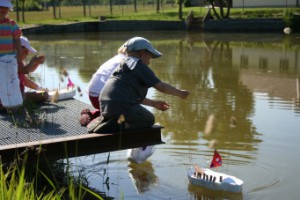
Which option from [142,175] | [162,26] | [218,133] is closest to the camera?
[142,175]

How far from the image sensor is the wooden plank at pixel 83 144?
14.8 feet

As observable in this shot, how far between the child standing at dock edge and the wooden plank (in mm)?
1283

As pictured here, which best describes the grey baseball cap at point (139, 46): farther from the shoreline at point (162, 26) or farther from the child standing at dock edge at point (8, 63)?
the shoreline at point (162, 26)

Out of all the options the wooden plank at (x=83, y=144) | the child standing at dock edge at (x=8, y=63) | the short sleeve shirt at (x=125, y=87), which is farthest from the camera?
the child standing at dock edge at (x=8, y=63)

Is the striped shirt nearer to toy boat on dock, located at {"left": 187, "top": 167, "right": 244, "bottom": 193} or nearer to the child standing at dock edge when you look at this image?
the child standing at dock edge

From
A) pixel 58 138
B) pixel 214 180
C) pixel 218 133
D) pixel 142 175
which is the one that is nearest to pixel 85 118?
pixel 58 138

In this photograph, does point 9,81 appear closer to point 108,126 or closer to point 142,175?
point 108,126

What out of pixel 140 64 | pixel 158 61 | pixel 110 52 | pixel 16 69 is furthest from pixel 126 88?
pixel 110 52

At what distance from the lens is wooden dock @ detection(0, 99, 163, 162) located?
4.57 metres

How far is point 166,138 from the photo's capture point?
7262 mm

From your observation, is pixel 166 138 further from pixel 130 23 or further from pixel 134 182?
pixel 130 23

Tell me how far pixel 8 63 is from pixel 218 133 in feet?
10.0

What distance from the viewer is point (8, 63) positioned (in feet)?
19.0

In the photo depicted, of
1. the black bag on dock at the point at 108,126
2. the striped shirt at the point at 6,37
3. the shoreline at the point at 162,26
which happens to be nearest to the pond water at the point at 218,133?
the black bag on dock at the point at 108,126
